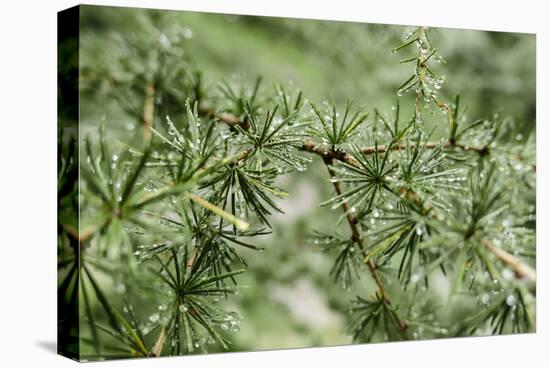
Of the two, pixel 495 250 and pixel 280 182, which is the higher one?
pixel 280 182

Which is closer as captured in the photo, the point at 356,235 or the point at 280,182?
the point at 356,235

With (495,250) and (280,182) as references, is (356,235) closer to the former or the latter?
(495,250)

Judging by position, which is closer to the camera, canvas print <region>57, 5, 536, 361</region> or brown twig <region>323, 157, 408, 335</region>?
Result: canvas print <region>57, 5, 536, 361</region>

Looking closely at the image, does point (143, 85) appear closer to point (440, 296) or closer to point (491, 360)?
point (491, 360)

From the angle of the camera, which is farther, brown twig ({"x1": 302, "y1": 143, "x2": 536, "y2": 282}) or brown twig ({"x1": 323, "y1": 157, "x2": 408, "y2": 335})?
brown twig ({"x1": 323, "y1": 157, "x2": 408, "y2": 335})

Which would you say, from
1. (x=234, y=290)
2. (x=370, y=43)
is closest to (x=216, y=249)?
(x=234, y=290)

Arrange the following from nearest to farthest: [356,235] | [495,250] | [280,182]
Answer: [495,250]
[356,235]
[280,182]

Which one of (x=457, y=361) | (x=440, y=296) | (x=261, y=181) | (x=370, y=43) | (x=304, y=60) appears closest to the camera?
(x=261, y=181)

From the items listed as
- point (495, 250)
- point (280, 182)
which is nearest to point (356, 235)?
point (495, 250)
